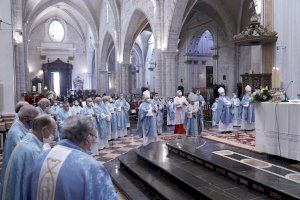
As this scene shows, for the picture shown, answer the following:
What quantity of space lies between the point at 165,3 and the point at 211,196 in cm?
1504

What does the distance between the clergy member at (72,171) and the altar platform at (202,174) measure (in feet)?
9.35

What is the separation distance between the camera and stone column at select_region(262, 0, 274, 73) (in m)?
11.1

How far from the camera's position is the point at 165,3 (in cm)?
1786

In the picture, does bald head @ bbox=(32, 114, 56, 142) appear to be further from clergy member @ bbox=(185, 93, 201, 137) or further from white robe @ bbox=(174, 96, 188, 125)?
white robe @ bbox=(174, 96, 188, 125)

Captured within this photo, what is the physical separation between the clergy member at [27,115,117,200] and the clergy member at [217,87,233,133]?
435 inches

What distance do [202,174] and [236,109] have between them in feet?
28.0

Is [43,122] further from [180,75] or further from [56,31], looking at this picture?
[56,31]

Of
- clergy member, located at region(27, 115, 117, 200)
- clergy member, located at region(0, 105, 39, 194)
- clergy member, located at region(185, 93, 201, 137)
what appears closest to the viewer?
clergy member, located at region(27, 115, 117, 200)

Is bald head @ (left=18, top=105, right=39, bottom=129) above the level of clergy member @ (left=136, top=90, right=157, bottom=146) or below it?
above

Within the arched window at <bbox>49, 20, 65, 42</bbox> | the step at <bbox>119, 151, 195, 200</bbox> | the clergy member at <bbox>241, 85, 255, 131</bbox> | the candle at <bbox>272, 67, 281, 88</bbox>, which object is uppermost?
the arched window at <bbox>49, 20, 65, 42</bbox>

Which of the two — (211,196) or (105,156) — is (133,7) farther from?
(211,196)

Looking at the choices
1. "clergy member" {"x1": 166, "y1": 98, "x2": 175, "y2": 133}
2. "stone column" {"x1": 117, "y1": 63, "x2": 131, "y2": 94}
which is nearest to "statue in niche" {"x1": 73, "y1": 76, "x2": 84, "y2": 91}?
"stone column" {"x1": 117, "y1": 63, "x2": 131, "y2": 94}

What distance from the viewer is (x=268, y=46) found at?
11.4 meters

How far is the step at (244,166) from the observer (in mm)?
4507
